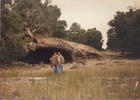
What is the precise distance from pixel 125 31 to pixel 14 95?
57.9 feet

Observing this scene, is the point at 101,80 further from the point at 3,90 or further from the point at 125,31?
the point at 125,31

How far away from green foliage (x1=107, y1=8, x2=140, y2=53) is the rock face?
1602mm

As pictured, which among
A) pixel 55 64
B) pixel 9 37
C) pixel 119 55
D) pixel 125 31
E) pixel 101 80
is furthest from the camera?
pixel 125 31

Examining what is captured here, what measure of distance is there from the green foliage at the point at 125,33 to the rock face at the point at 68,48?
160cm

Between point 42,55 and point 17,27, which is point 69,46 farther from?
point 17,27

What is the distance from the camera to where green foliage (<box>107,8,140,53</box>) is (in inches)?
1113

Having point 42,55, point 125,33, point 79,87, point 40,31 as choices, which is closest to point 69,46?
point 40,31

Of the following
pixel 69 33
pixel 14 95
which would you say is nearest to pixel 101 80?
pixel 14 95

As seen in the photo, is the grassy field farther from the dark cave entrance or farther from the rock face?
the dark cave entrance

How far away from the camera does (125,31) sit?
3134 cm

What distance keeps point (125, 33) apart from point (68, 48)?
4.29 metres

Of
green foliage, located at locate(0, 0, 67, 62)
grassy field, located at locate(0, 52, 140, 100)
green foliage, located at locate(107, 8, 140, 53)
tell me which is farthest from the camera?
green foliage, located at locate(107, 8, 140, 53)

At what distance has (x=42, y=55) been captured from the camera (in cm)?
3291

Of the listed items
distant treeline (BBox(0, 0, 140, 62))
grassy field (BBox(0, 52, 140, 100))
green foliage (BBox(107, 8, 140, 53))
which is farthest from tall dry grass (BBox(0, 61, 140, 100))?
green foliage (BBox(107, 8, 140, 53))
